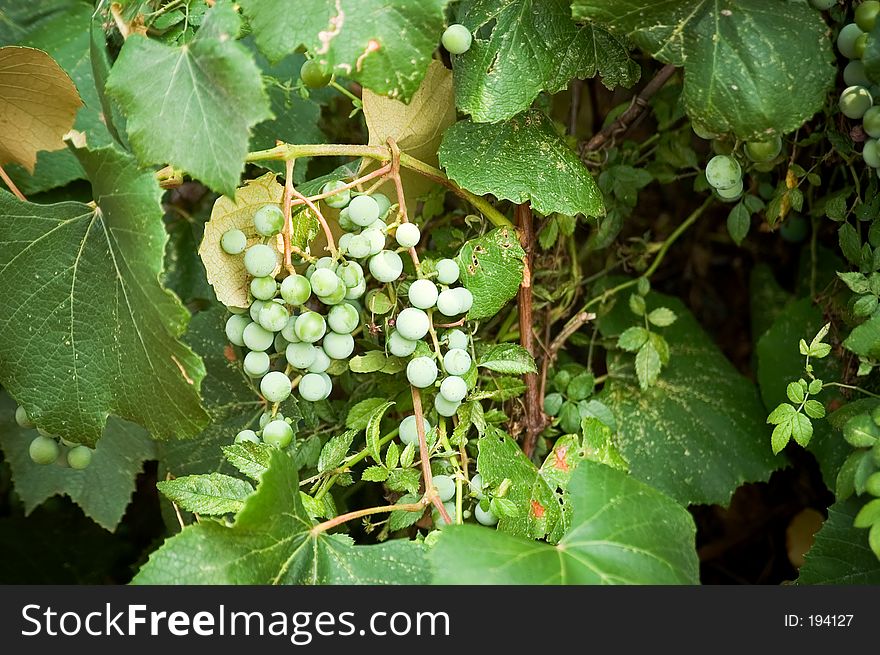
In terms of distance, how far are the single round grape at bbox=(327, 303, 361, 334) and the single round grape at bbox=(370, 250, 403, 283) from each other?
0.04 metres

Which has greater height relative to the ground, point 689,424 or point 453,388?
point 453,388

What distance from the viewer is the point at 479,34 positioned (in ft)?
2.81

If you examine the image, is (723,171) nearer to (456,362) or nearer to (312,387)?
(456,362)

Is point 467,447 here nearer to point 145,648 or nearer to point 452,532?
point 452,532

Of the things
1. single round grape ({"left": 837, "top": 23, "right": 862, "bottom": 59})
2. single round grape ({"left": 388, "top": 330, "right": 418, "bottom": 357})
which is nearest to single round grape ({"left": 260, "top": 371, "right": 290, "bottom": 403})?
single round grape ({"left": 388, "top": 330, "right": 418, "bottom": 357})

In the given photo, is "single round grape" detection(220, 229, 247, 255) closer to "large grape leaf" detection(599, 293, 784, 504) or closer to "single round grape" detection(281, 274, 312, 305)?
"single round grape" detection(281, 274, 312, 305)

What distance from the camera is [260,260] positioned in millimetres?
793

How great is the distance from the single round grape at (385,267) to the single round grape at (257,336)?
13cm

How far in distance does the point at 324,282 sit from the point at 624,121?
480 mm

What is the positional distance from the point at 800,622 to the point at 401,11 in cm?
68

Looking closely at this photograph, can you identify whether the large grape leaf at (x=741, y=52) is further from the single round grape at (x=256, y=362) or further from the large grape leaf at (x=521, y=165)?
the single round grape at (x=256, y=362)

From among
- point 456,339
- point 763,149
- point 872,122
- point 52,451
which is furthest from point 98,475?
point 872,122

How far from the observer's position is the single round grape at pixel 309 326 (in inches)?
31.1

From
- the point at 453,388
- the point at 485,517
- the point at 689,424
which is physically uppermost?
the point at 453,388
